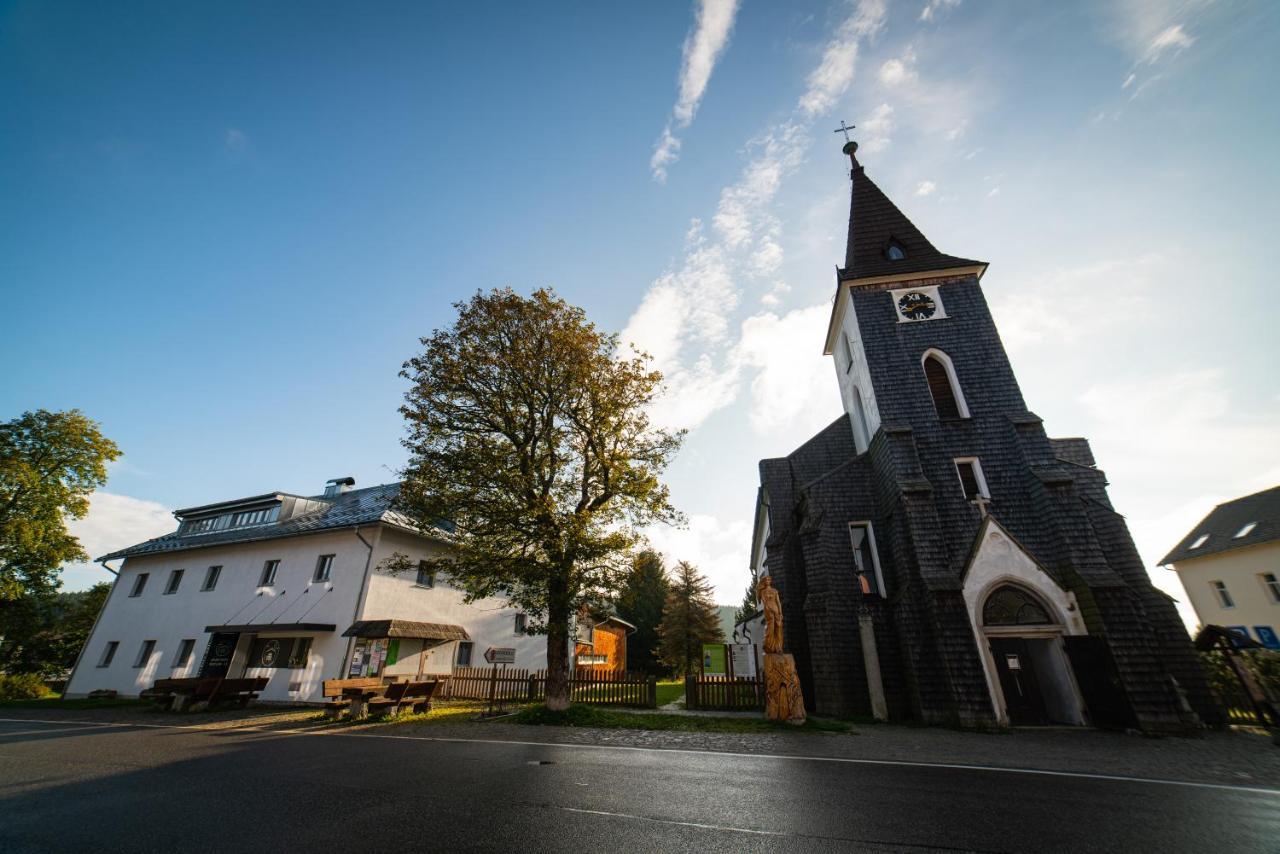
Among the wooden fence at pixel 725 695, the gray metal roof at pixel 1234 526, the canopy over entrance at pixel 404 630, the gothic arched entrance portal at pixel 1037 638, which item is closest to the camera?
the gothic arched entrance portal at pixel 1037 638

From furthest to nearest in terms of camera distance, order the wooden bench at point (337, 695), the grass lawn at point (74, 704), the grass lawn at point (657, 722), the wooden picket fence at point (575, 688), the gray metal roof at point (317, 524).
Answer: the gray metal roof at point (317, 524)
the grass lawn at point (74, 704)
the wooden picket fence at point (575, 688)
the wooden bench at point (337, 695)
the grass lawn at point (657, 722)

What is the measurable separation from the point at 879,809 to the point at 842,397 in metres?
18.9

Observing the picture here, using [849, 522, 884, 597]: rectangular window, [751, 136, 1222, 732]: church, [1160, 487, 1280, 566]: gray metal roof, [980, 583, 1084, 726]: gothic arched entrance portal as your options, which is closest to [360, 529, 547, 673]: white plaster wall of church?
[751, 136, 1222, 732]: church

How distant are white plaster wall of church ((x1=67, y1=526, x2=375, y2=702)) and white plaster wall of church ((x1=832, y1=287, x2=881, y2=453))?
2073cm

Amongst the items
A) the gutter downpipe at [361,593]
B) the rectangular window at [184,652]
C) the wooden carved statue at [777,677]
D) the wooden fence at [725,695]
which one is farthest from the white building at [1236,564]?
the rectangular window at [184,652]

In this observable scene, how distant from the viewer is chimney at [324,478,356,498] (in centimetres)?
2869

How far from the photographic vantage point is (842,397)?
22.3 metres

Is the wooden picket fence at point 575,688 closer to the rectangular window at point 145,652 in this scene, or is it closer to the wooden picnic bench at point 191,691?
the wooden picnic bench at point 191,691

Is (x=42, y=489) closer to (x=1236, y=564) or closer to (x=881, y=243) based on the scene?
(x=881, y=243)

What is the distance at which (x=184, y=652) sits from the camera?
70.6 feet

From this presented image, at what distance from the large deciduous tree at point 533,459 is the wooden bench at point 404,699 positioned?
3298 mm

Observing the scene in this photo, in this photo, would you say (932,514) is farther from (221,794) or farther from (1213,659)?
(221,794)

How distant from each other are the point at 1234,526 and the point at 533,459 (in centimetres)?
4266

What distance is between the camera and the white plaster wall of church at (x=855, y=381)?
59.3ft
